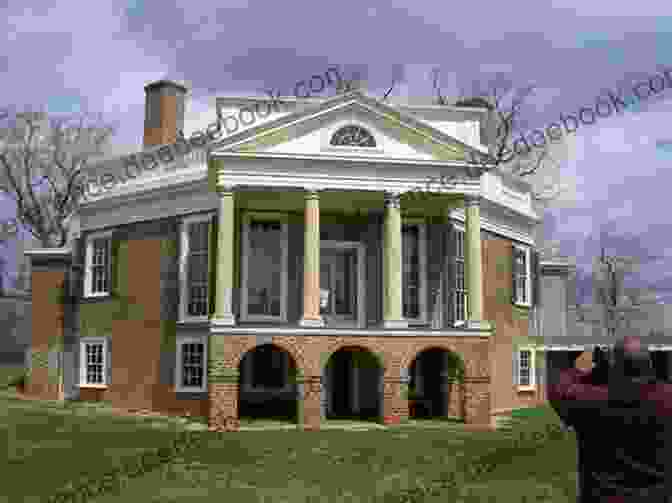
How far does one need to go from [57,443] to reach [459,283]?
11994 millimetres

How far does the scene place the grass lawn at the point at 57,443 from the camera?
10.8m

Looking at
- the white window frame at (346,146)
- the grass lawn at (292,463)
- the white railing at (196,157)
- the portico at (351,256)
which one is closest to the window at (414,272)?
the portico at (351,256)

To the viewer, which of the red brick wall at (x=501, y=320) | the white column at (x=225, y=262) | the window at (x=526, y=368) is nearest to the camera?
the white column at (x=225, y=262)

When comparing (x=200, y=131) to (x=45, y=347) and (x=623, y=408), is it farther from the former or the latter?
(x=623, y=408)

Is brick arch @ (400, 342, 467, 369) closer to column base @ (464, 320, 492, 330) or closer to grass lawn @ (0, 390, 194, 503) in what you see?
column base @ (464, 320, 492, 330)

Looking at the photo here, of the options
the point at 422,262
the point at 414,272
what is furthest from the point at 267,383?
the point at 422,262

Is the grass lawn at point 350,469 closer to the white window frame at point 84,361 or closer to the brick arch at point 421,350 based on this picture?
the brick arch at point 421,350

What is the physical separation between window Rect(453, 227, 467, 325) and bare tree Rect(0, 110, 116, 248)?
2815 cm

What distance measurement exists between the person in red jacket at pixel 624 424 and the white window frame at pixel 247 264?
1710cm

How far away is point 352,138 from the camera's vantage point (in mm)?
18922

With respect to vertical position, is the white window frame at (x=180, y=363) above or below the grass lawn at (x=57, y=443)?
above

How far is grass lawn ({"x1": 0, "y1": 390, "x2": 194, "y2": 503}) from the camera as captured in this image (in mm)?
10805

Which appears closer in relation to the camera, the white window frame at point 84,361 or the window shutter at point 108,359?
the window shutter at point 108,359

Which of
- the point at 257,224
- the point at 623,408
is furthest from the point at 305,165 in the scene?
the point at 623,408
